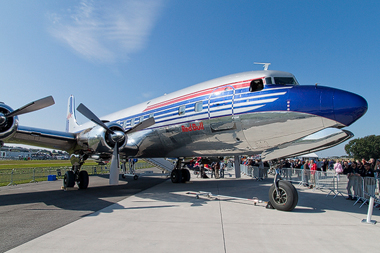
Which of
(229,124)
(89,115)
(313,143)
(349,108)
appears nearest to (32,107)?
(89,115)

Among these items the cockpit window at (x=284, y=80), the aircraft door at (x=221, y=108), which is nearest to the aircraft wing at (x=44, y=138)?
the aircraft door at (x=221, y=108)

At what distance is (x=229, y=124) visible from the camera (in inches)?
292

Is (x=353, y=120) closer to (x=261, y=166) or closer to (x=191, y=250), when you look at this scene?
(x=191, y=250)

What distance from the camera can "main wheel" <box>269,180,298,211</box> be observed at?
6484 millimetres

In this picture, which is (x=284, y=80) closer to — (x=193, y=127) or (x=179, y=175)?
(x=193, y=127)

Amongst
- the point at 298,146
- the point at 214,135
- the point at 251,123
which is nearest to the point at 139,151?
the point at 214,135

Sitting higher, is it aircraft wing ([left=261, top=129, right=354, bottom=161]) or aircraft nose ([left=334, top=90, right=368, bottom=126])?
aircraft nose ([left=334, top=90, right=368, bottom=126])

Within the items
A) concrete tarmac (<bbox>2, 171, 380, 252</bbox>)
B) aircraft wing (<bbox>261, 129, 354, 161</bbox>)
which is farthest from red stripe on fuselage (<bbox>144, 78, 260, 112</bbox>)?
concrete tarmac (<bbox>2, 171, 380, 252</bbox>)

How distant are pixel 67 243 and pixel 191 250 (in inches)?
80.4

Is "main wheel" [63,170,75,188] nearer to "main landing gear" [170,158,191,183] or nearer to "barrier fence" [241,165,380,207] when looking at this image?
"main landing gear" [170,158,191,183]

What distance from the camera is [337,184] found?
10.0 metres

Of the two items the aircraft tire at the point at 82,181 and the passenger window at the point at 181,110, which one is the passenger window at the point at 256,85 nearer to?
the passenger window at the point at 181,110

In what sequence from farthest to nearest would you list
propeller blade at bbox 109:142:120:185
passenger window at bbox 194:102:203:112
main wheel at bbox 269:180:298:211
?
propeller blade at bbox 109:142:120:185
passenger window at bbox 194:102:203:112
main wheel at bbox 269:180:298:211

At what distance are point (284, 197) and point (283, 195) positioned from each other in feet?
0.22
